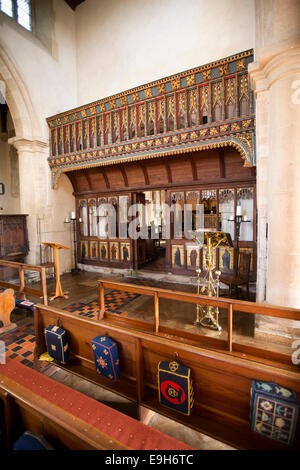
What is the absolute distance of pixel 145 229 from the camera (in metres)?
7.63

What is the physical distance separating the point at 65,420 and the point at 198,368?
1041 millimetres

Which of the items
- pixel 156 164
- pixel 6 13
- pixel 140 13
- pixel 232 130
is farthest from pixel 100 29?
pixel 232 130

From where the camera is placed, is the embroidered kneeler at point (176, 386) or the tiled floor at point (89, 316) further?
the tiled floor at point (89, 316)

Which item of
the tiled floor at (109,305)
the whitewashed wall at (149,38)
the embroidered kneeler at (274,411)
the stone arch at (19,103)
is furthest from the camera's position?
the stone arch at (19,103)

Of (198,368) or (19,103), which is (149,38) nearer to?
(19,103)

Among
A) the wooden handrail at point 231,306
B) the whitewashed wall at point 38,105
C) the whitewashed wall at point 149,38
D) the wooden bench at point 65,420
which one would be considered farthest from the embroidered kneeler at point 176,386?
the whitewashed wall at point 149,38

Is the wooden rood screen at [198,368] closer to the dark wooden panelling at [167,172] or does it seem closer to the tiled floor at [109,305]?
the tiled floor at [109,305]

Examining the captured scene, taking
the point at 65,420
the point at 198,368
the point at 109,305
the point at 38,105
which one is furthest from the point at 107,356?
the point at 38,105

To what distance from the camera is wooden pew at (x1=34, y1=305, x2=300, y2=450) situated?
5.01 ft

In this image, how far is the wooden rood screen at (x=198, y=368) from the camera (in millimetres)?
1553

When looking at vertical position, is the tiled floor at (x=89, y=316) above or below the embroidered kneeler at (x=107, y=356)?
below

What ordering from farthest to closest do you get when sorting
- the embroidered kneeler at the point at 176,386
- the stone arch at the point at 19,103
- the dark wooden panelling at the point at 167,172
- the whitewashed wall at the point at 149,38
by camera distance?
the stone arch at the point at 19,103, the whitewashed wall at the point at 149,38, the dark wooden panelling at the point at 167,172, the embroidered kneeler at the point at 176,386

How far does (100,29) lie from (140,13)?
5.16ft

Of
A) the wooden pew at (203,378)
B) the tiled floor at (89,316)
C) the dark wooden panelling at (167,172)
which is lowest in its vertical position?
the tiled floor at (89,316)
